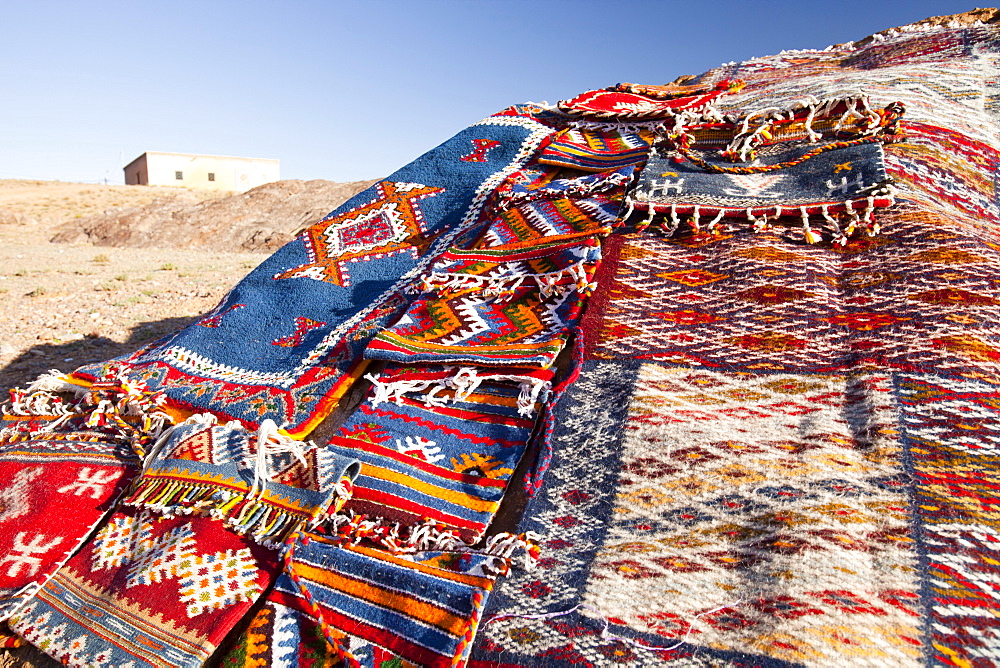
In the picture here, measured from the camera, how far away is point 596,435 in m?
1.80

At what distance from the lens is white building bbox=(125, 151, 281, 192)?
31.6 meters

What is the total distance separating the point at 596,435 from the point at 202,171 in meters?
34.3

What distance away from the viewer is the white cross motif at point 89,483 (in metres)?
2.00

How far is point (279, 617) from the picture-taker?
1.56 meters

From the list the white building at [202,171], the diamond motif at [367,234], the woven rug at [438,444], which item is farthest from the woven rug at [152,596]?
the white building at [202,171]

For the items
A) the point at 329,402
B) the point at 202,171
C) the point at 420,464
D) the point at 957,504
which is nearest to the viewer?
the point at 957,504

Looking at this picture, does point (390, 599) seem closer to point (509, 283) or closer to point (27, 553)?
point (27, 553)

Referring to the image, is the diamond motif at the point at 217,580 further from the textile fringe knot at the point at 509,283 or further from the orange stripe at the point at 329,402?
the textile fringe knot at the point at 509,283

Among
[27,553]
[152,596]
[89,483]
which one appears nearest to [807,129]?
[152,596]

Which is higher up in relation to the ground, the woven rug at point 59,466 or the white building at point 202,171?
the white building at point 202,171

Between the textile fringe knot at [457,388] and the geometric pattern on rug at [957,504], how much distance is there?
3.02 feet

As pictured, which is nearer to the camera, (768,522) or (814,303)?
(768,522)

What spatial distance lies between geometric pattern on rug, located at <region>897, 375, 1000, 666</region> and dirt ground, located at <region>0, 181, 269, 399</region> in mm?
3831

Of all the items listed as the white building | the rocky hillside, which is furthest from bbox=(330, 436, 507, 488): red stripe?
the white building
